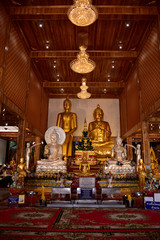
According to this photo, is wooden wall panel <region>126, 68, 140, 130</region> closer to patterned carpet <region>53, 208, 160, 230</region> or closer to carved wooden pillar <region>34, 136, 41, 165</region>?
carved wooden pillar <region>34, 136, 41, 165</region>

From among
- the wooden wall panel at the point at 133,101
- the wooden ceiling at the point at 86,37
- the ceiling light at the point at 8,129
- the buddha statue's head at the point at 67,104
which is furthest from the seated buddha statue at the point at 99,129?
the ceiling light at the point at 8,129

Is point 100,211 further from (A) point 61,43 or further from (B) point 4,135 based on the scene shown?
(B) point 4,135

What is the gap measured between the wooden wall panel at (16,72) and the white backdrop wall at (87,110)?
15.6 feet

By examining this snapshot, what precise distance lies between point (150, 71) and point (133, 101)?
2.33 metres

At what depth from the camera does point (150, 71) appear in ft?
Result: 21.0

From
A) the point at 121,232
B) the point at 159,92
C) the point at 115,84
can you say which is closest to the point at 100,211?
the point at 121,232

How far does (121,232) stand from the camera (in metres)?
2.40

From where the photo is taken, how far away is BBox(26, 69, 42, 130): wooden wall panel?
8102 millimetres

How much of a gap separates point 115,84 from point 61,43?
436 centimetres

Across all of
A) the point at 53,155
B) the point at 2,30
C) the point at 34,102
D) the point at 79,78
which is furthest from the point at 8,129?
the point at 2,30

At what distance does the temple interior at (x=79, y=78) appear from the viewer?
4.91m

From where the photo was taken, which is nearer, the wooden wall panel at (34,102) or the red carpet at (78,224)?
the red carpet at (78,224)

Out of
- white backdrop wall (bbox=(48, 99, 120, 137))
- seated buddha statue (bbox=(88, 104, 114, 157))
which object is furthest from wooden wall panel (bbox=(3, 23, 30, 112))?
seated buddha statue (bbox=(88, 104, 114, 157))

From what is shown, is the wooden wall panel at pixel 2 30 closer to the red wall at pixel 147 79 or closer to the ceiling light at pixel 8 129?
the red wall at pixel 147 79
